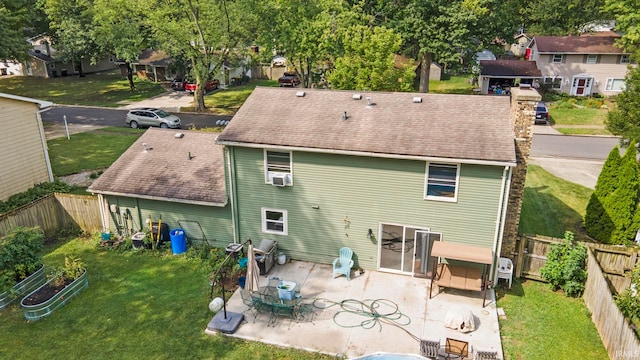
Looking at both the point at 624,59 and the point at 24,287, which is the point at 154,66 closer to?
the point at 24,287

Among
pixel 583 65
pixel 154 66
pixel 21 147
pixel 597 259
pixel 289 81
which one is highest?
pixel 583 65

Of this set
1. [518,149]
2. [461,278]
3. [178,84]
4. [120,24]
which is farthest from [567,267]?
[178,84]

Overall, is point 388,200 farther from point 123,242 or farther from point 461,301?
point 123,242

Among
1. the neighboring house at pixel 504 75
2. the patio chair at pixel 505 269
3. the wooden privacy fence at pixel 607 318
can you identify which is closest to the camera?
the wooden privacy fence at pixel 607 318

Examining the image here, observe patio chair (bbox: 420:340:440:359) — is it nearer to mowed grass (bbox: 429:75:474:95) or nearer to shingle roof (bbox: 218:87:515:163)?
shingle roof (bbox: 218:87:515:163)

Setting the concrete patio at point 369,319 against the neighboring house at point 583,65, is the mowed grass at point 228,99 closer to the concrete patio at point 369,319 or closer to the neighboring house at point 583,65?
the concrete patio at point 369,319

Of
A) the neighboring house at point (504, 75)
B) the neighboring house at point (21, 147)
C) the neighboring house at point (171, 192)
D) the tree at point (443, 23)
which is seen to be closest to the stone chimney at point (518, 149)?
the neighboring house at point (171, 192)
